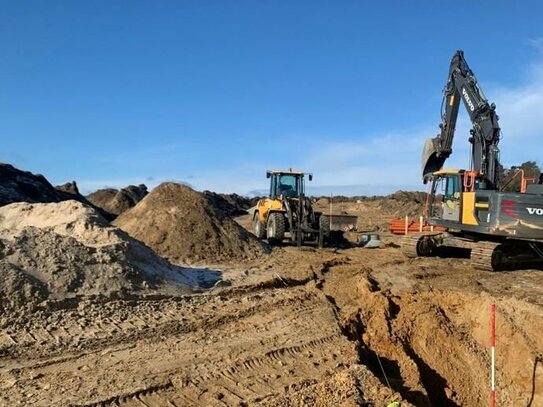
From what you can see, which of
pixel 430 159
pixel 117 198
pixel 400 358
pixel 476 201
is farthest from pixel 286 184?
pixel 117 198

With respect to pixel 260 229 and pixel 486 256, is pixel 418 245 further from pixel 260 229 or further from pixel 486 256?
pixel 260 229

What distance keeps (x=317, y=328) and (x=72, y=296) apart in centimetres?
361

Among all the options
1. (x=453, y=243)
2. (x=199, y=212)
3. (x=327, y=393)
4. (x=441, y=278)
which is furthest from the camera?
(x=199, y=212)

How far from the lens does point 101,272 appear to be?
28.4 feet

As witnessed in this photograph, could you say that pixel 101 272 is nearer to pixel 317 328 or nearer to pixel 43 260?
pixel 43 260

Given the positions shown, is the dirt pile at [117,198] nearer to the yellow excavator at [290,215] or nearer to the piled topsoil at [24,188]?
the piled topsoil at [24,188]

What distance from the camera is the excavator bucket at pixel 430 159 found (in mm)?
17672

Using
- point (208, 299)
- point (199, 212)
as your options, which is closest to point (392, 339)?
point (208, 299)

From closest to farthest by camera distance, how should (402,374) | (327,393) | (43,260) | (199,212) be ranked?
(327,393), (402,374), (43,260), (199,212)

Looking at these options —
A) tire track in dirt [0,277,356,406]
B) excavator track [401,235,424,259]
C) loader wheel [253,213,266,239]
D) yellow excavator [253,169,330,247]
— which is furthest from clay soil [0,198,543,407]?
loader wheel [253,213,266,239]

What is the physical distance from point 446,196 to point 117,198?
2604 cm

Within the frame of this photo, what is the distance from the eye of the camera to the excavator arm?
16.0m

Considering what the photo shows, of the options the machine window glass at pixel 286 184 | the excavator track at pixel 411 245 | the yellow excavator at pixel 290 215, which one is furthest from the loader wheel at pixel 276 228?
the excavator track at pixel 411 245

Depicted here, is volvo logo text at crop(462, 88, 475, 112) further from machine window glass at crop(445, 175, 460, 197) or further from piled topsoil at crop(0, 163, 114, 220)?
piled topsoil at crop(0, 163, 114, 220)
